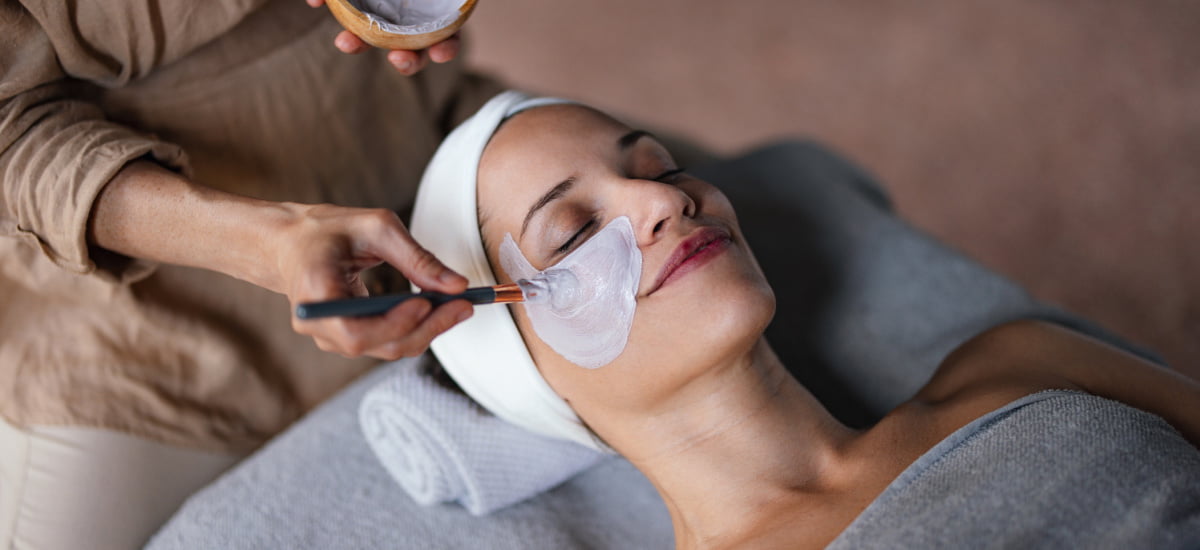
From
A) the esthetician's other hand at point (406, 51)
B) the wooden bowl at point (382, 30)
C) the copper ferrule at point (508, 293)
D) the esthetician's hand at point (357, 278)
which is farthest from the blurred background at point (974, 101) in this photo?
Answer: the esthetician's hand at point (357, 278)

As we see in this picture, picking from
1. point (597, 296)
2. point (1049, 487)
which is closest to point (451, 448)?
point (597, 296)

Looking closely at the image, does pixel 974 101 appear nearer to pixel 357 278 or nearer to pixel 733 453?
pixel 733 453

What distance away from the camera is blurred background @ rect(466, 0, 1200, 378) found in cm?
266

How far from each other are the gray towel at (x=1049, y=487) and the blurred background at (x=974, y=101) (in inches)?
57.4

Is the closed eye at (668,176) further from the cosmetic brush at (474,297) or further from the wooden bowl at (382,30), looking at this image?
the wooden bowl at (382,30)

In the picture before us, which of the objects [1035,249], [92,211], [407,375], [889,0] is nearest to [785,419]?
[407,375]

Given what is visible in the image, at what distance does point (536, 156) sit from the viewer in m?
1.39

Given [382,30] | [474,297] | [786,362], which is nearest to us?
[474,297]

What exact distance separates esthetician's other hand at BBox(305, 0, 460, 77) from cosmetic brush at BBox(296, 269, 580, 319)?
0.42 m

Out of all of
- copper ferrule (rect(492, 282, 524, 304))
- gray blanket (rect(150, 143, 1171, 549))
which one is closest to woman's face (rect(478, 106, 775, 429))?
copper ferrule (rect(492, 282, 524, 304))

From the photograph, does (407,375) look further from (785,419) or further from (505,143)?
(785,419)

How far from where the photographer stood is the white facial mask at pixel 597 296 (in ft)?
4.14

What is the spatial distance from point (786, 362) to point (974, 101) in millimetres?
1852

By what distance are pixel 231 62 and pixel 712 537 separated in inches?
46.9
